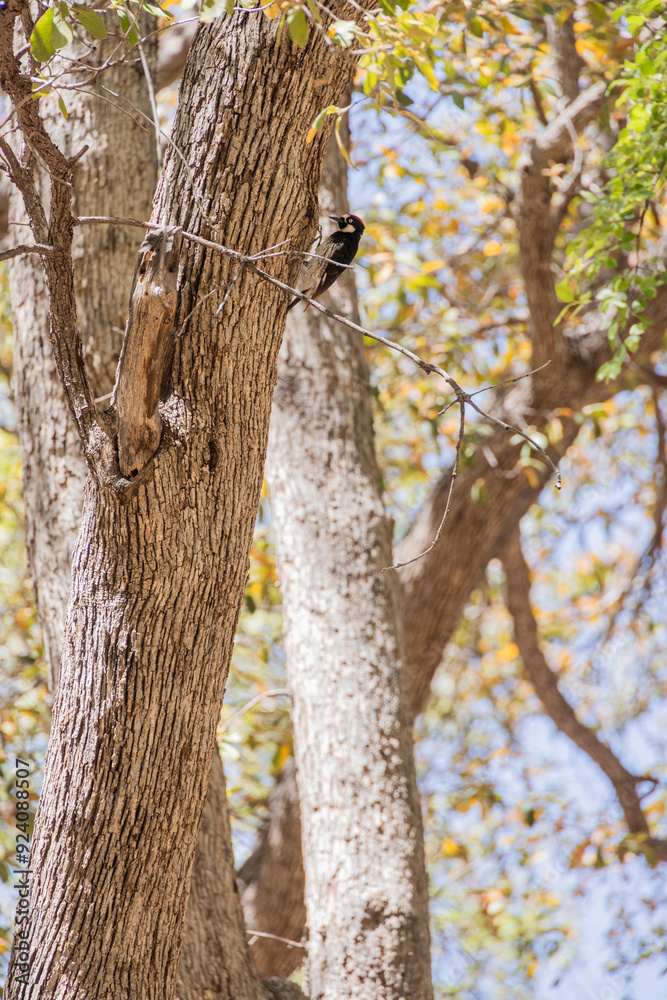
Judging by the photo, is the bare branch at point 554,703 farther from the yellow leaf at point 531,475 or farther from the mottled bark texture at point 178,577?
the mottled bark texture at point 178,577

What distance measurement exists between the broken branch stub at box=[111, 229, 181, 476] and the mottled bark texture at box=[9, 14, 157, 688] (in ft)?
2.99

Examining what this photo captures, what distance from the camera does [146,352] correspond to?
4.90 feet

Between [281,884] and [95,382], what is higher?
[95,382]

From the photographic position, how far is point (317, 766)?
2.57 meters

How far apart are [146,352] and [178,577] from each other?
0.41 meters

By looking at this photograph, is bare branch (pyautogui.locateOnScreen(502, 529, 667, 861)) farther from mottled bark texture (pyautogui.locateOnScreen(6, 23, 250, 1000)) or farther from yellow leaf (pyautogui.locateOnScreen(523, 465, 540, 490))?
mottled bark texture (pyautogui.locateOnScreen(6, 23, 250, 1000))

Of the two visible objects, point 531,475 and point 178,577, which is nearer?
point 178,577

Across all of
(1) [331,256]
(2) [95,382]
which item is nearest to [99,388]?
(2) [95,382]

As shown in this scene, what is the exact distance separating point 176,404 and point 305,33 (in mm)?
667

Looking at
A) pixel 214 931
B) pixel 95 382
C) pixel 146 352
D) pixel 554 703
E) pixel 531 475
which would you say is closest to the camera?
pixel 146 352

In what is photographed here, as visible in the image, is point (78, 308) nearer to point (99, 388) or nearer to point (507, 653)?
point (99, 388)

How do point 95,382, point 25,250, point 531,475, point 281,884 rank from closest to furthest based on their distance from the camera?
point 25,250 → point 95,382 → point 281,884 → point 531,475

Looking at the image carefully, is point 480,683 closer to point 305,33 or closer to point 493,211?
point 493,211

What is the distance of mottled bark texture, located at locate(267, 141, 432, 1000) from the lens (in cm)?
233
